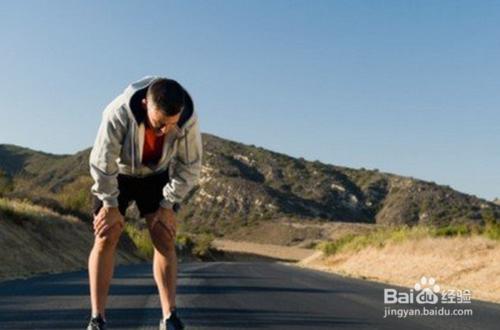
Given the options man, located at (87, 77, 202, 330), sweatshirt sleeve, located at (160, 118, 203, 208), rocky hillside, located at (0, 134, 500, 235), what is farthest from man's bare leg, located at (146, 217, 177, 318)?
rocky hillside, located at (0, 134, 500, 235)

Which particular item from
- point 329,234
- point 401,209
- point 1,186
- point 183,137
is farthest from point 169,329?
point 401,209

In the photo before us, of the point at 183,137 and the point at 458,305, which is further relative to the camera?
the point at 458,305

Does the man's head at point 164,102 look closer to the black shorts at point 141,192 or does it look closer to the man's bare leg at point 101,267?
the black shorts at point 141,192

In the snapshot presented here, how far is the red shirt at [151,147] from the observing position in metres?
5.00

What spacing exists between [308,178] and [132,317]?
10322 cm

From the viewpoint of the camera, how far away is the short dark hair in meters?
4.72

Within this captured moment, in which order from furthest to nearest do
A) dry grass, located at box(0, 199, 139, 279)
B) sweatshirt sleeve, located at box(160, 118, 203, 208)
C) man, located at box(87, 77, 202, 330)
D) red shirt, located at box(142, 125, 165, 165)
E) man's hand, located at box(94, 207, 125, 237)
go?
dry grass, located at box(0, 199, 139, 279) → sweatshirt sleeve, located at box(160, 118, 203, 208) → man's hand, located at box(94, 207, 125, 237) → red shirt, located at box(142, 125, 165, 165) → man, located at box(87, 77, 202, 330)

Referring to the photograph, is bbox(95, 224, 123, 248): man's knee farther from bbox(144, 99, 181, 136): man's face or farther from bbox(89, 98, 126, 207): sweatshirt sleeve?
bbox(144, 99, 181, 136): man's face

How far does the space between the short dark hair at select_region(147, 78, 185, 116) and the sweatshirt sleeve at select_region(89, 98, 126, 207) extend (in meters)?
0.33

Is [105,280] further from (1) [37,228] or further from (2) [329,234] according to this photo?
(2) [329,234]

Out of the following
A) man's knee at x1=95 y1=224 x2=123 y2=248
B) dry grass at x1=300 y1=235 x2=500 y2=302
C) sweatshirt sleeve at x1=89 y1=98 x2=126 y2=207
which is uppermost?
sweatshirt sleeve at x1=89 y1=98 x2=126 y2=207

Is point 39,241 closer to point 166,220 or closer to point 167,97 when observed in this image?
point 166,220

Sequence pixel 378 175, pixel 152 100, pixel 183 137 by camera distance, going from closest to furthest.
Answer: pixel 152 100 → pixel 183 137 → pixel 378 175

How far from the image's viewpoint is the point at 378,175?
116 meters
